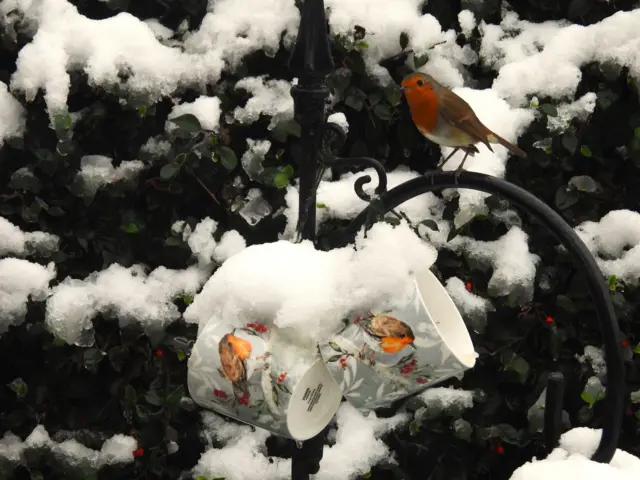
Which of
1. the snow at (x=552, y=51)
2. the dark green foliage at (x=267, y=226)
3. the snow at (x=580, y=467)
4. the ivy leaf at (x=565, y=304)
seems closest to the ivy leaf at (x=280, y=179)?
the dark green foliage at (x=267, y=226)

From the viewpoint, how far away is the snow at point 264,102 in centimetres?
111

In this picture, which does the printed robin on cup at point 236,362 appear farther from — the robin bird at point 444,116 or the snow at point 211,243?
the snow at point 211,243

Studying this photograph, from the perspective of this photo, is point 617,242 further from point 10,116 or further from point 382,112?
point 10,116

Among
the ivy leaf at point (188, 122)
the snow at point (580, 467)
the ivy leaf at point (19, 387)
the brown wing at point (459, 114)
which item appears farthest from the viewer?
the ivy leaf at point (19, 387)

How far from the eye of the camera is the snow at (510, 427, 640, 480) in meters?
0.53

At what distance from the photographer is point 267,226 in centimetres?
115

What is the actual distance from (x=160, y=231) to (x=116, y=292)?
13cm

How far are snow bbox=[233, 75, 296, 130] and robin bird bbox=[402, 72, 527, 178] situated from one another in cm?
41

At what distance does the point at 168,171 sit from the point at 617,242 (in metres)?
0.72

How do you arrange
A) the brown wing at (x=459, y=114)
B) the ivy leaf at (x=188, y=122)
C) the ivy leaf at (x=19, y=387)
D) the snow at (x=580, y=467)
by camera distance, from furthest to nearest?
1. the ivy leaf at (x=19, y=387)
2. the ivy leaf at (x=188, y=122)
3. the brown wing at (x=459, y=114)
4. the snow at (x=580, y=467)

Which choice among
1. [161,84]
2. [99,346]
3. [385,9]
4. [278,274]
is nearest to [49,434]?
[99,346]

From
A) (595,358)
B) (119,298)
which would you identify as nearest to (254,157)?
(119,298)

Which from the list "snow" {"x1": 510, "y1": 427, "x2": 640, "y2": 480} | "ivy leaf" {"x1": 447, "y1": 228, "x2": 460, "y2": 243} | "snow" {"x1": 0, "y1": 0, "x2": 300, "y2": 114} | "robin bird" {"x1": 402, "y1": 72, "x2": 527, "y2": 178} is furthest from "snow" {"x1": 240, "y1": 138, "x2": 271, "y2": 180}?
"snow" {"x1": 510, "y1": 427, "x2": 640, "y2": 480}

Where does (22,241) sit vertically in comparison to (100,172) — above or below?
below
